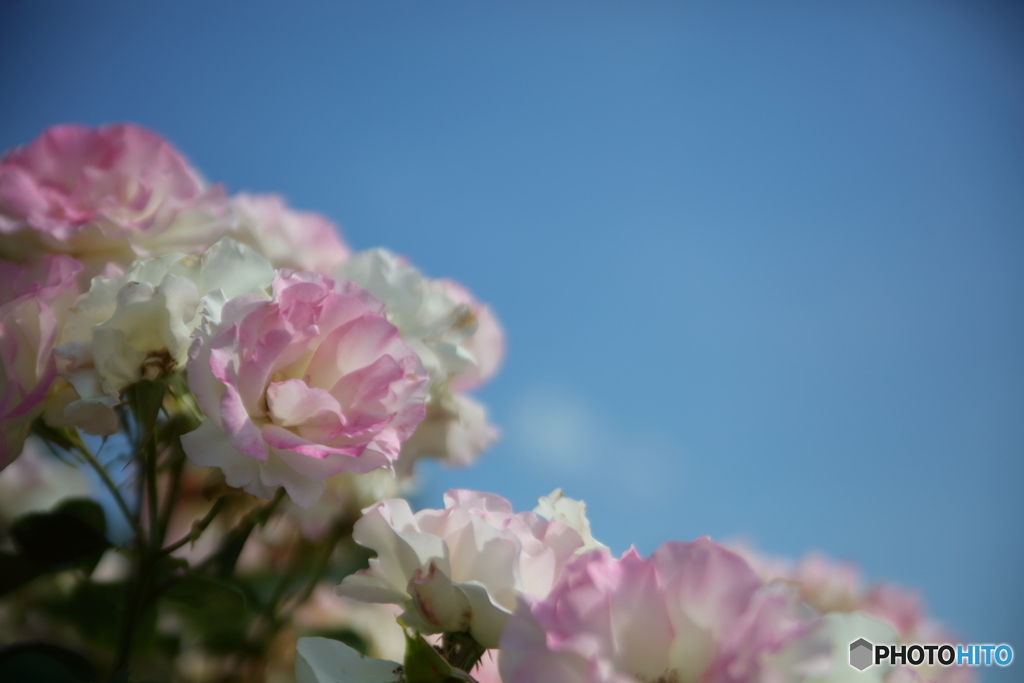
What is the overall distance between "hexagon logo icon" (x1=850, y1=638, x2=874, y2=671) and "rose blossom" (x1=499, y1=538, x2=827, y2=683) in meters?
0.06

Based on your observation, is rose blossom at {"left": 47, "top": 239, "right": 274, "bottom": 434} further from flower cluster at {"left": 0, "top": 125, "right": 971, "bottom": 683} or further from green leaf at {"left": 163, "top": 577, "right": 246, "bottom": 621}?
green leaf at {"left": 163, "top": 577, "right": 246, "bottom": 621}

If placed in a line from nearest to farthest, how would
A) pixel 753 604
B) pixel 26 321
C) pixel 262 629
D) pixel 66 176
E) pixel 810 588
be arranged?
pixel 753 604, pixel 26 321, pixel 66 176, pixel 262 629, pixel 810 588

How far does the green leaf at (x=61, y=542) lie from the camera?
1.54 ft

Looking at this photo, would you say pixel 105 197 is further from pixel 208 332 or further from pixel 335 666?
pixel 335 666

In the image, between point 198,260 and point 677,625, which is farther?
point 198,260

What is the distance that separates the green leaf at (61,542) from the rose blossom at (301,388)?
0.20m

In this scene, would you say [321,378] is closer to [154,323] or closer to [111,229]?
[154,323]

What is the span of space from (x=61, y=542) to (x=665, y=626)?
0.40 metres

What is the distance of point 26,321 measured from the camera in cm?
38

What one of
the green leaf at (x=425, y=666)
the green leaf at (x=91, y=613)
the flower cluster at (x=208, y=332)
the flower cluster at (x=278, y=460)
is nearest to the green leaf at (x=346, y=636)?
the flower cluster at (x=278, y=460)

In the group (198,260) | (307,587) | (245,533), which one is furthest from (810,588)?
(198,260)

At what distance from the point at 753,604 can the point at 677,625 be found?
0.03 metres

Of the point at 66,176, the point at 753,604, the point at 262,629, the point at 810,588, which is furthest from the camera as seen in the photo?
the point at 810,588

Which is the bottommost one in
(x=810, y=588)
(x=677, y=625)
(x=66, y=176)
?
(x=677, y=625)
